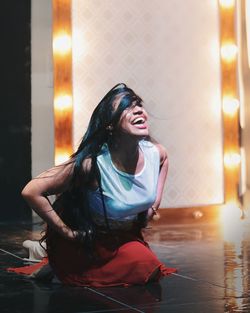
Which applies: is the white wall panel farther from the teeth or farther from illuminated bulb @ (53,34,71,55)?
the teeth

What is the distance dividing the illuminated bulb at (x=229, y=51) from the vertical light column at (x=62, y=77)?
1087mm

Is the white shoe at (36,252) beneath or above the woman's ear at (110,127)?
beneath

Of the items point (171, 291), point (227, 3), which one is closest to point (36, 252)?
point (171, 291)

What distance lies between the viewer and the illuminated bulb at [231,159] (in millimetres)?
4777

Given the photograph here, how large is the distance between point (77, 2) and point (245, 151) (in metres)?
1.53

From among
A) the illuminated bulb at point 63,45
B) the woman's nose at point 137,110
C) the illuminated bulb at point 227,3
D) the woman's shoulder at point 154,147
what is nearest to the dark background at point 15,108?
the illuminated bulb at point 63,45

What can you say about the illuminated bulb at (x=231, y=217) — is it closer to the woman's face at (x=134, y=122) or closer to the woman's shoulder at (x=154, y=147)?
the woman's shoulder at (x=154, y=147)

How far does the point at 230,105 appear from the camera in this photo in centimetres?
477

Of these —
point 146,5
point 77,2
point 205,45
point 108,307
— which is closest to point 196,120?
point 205,45

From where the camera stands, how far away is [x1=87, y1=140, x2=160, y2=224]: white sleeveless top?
93.4 inches

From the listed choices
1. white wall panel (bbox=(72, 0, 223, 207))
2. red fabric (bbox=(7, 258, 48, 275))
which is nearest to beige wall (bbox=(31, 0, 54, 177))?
white wall panel (bbox=(72, 0, 223, 207))

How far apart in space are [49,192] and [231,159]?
2.62 meters

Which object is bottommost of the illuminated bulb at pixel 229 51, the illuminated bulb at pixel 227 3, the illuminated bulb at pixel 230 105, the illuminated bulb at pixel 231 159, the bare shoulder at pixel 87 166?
the illuminated bulb at pixel 231 159

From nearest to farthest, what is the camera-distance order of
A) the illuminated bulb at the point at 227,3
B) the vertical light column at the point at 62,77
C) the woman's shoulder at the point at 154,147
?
the woman's shoulder at the point at 154,147
the vertical light column at the point at 62,77
the illuminated bulb at the point at 227,3
